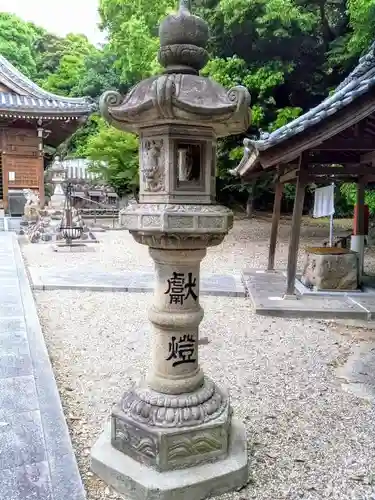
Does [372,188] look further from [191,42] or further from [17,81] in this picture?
[17,81]

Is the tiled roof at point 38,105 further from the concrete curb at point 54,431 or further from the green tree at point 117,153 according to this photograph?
the concrete curb at point 54,431

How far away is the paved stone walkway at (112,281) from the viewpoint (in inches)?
308

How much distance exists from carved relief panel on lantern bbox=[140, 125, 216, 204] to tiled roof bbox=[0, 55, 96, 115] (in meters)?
14.9

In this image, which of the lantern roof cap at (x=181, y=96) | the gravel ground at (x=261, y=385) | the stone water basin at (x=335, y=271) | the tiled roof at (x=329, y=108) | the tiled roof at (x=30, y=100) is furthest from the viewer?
the tiled roof at (x=30, y=100)

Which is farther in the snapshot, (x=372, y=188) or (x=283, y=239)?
(x=283, y=239)

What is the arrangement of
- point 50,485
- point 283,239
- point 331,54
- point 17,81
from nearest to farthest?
1. point 50,485
2. point 331,54
3. point 283,239
4. point 17,81

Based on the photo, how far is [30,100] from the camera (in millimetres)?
17141

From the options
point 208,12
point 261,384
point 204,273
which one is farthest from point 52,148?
point 261,384

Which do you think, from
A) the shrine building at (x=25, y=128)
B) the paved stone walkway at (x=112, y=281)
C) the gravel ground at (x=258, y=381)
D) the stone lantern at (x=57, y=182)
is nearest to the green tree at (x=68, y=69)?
the stone lantern at (x=57, y=182)

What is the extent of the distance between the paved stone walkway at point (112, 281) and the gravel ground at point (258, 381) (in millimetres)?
255

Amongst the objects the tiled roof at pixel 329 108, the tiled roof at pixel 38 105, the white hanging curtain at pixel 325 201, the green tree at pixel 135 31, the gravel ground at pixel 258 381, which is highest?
the green tree at pixel 135 31

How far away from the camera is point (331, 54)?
529 inches

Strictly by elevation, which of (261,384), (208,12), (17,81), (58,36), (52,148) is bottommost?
(261,384)

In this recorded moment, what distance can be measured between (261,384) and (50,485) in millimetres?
2202
